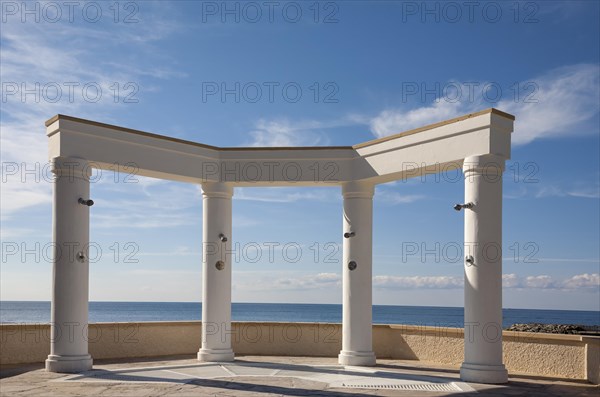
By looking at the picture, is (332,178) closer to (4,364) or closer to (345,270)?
(345,270)

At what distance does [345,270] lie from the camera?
16250 mm

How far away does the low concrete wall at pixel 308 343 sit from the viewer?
1402cm

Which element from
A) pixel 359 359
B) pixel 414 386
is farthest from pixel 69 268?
pixel 414 386

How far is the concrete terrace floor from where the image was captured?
11883 millimetres

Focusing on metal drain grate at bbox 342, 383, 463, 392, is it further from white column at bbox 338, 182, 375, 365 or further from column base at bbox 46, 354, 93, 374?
column base at bbox 46, 354, 93, 374

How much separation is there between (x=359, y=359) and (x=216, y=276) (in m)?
4.05

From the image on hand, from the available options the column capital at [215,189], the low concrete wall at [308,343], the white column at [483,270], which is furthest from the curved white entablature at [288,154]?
the low concrete wall at [308,343]

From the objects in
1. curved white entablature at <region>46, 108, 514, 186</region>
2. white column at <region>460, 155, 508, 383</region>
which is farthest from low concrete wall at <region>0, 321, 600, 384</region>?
curved white entablature at <region>46, 108, 514, 186</region>

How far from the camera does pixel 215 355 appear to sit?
650 inches

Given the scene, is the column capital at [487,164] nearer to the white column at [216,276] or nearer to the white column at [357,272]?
the white column at [357,272]

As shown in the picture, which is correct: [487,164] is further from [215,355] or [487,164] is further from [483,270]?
[215,355]

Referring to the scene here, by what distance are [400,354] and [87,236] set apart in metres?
8.47

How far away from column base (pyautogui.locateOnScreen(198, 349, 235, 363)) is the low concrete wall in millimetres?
449

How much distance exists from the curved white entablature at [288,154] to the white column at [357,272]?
0.52 meters
